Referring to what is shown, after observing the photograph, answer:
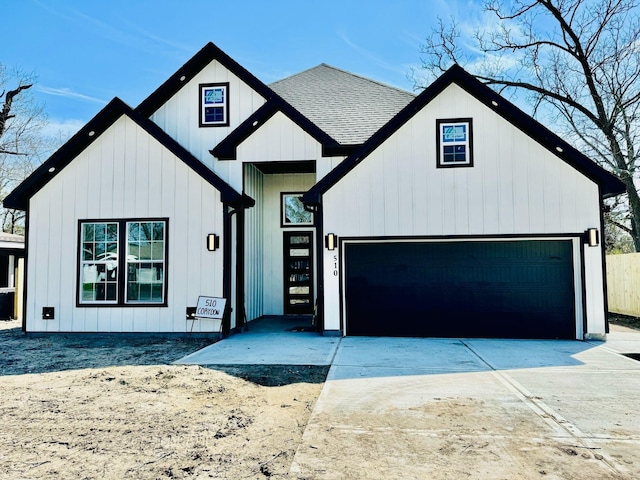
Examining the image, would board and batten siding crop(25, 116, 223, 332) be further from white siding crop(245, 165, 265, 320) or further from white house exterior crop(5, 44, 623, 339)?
white siding crop(245, 165, 265, 320)

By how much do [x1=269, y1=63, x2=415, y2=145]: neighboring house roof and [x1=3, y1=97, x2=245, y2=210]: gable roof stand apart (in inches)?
118

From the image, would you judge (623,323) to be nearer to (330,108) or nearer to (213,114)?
(330,108)

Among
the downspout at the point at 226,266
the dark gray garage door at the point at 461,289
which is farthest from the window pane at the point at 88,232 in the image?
the dark gray garage door at the point at 461,289

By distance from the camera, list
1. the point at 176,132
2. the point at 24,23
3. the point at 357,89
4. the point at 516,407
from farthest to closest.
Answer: the point at 24,23 < the point at 357,89 < the point at 176,132 < the point at 516,407

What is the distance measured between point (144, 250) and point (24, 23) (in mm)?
13369

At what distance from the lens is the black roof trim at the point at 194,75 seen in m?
11.0

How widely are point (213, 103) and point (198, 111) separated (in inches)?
16.4

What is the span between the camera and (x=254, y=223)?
1191 cm

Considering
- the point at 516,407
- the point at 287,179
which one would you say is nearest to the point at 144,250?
the point at 287,179

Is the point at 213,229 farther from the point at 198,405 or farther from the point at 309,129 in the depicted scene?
the point at 198,405

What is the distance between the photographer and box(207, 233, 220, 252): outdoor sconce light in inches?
381

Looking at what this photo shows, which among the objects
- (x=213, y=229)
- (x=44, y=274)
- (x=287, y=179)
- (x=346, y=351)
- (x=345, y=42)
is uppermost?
(x=345, y=42)

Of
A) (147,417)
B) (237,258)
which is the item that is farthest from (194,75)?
(147,417)

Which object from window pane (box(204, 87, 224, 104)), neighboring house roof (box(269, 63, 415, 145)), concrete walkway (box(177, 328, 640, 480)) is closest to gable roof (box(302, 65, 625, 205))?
neighboring house roof (box(269, 63, 415, 145))
